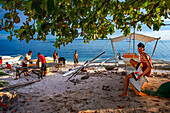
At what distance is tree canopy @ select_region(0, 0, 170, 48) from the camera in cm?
178

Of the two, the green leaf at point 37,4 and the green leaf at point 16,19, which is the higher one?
the green leaf at point 37,4

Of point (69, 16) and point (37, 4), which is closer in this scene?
point (37, 4)

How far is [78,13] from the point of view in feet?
9.37

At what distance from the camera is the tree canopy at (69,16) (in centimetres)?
178

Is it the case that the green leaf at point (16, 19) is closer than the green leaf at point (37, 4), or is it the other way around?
the green leaf at point (37, 4)

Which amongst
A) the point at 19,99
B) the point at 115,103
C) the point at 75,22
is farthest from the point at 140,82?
the point at 19,99

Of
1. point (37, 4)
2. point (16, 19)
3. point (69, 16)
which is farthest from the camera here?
point (69, 16)

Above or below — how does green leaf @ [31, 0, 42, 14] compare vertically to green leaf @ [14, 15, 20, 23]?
above

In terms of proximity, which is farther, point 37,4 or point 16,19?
point 16,19

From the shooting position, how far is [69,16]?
3.07 meters

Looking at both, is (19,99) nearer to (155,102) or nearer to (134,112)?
(134,112)

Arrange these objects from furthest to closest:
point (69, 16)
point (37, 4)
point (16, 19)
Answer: point (69, 16) < point (16, 19) < point (37, 4)

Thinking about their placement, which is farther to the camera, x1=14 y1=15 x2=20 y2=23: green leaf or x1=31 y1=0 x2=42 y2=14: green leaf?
x1=14 y1=15 x2=20 y2=23: green leaf

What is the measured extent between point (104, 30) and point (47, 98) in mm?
3808
